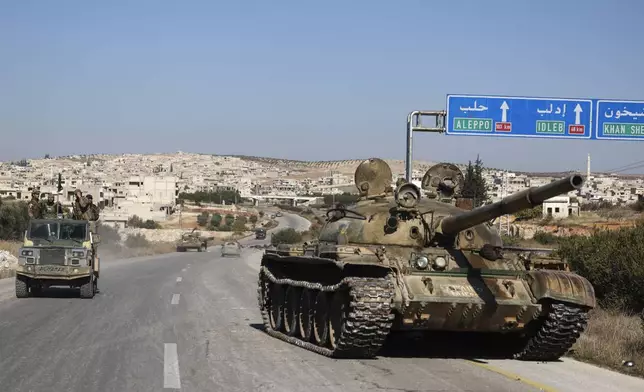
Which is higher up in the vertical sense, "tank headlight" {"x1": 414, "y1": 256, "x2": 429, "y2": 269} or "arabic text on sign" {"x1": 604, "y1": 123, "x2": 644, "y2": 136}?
"arabic text on sign" {"x1": 604, "y1": 123, "x2": 644, "y2": 136}

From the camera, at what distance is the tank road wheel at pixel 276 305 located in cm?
1589

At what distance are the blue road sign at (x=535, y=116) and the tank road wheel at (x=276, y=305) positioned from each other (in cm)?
1237

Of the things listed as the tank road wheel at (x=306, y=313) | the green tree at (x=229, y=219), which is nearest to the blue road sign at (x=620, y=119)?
the tank road wheel at (x=306, y=313)

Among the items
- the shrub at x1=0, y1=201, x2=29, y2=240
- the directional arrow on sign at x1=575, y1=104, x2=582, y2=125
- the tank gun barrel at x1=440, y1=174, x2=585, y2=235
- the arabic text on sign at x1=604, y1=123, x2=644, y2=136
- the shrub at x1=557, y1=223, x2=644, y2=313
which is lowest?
the shrub at x1=0, y1=201, x2=29, y2=240

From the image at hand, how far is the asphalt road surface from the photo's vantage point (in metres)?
10.2

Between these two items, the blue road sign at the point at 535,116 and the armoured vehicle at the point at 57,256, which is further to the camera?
the blue road sign at the point at 535,116

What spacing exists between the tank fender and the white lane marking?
5.06 metres

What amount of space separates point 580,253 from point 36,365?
15.0 m

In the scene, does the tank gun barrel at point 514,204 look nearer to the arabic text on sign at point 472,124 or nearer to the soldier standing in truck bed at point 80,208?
the arabic text on sign at point 472,124

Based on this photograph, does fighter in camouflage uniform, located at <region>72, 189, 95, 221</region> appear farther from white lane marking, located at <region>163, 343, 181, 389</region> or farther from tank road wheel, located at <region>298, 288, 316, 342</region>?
white lane marking, located at <region>163, 343, 181, 389</region>

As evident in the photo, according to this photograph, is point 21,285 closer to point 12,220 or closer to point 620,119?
point 620,119

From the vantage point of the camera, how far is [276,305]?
16219 mm

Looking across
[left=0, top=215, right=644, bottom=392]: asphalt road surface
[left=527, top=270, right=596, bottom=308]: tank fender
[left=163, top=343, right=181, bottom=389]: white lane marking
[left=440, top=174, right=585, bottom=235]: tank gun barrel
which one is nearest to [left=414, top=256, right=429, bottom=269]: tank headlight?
[left=440, top=174, right=585, bottom=235]: tank gun barrel

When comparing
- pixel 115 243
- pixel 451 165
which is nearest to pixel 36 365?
pixel 451 165
